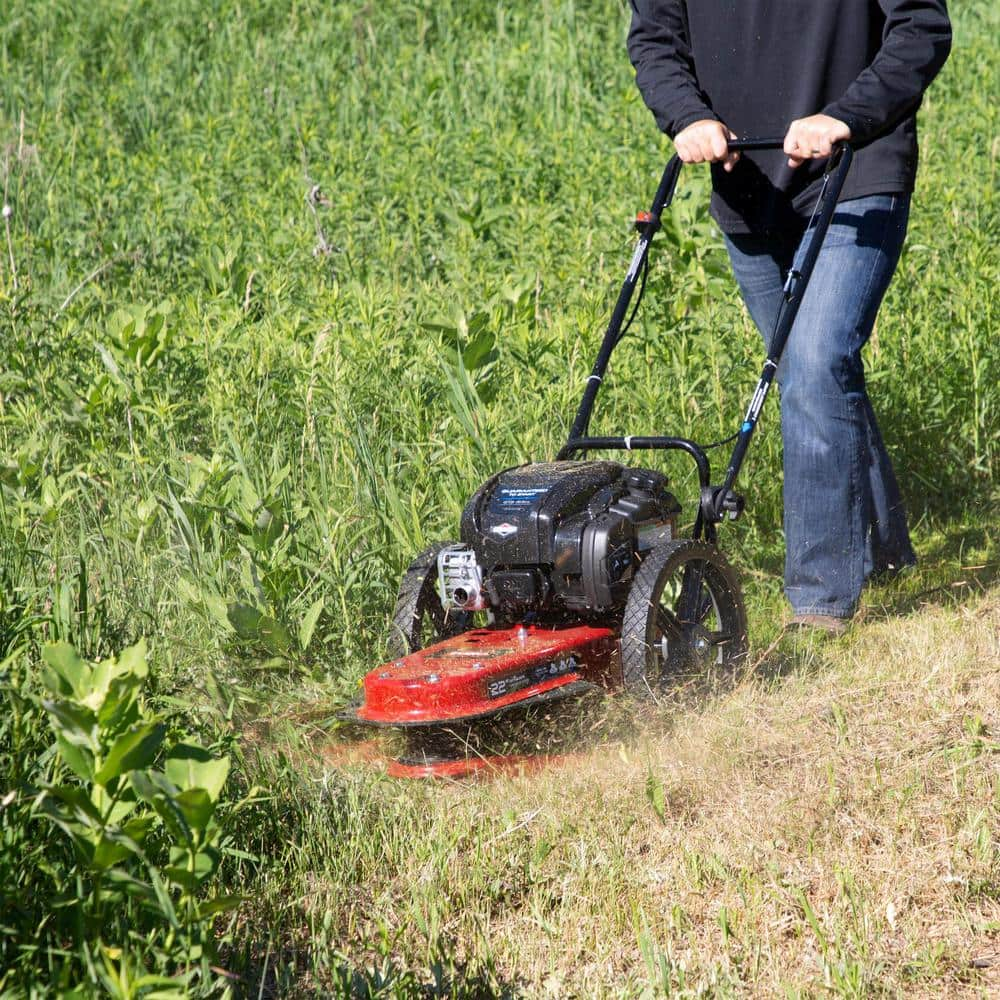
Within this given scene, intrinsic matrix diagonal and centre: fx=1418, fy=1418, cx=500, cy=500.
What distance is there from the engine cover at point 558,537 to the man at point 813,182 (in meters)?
0.71

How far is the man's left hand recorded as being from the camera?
378 centimetres

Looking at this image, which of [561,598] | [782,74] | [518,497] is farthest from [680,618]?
[782,74]

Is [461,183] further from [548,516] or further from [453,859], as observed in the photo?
[453,859]

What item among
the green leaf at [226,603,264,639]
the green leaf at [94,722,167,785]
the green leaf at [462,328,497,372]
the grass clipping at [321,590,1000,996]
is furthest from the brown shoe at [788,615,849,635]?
the green leaf at [94,722,167,785]

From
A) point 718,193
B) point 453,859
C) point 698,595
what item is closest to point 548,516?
point 698,595

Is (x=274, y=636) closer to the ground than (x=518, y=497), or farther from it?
closer to the ground

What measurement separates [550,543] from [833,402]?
1071 mm

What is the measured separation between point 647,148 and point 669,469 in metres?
3.36

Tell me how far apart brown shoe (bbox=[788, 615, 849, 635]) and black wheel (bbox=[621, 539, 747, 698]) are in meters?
0.30

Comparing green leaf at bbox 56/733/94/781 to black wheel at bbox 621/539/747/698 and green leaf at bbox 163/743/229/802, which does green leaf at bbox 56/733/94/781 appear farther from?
black wheel at bbox 621/539/747/698

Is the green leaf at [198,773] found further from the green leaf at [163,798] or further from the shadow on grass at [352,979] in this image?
the shadow on grass at [352,979]

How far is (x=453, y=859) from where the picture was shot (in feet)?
9.62

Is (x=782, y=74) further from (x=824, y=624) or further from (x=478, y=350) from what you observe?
(x=824, y=624)

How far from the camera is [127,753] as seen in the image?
2021 millimetres
